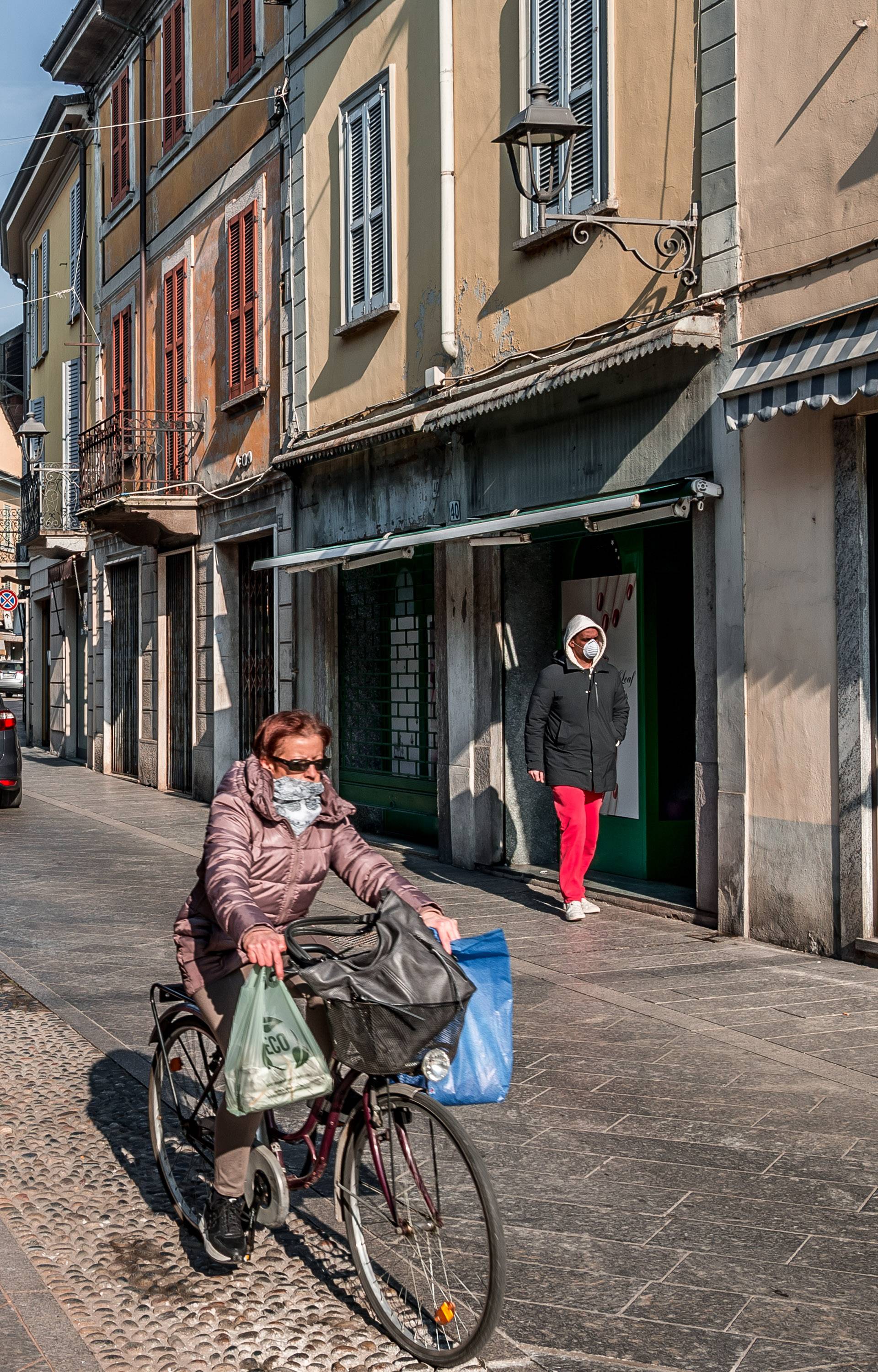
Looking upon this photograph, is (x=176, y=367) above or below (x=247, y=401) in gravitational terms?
above

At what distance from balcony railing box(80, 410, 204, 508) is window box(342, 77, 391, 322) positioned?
5.17m

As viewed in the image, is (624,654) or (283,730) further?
(624,654)

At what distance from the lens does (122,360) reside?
23.2 meters

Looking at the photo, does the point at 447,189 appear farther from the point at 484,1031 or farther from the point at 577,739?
the point at 484,1031

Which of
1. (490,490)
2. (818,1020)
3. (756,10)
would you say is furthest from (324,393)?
(818,1020)

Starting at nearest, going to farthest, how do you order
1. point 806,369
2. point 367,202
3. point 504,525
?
1. point 806,369
2. point 504,525
3. point 367,202

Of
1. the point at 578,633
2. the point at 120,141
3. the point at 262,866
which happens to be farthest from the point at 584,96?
the point at 120,141

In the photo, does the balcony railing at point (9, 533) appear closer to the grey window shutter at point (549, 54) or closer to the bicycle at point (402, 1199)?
the grey window shutter at point (549, 54)

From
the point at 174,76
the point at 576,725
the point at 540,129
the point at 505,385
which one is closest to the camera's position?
the point at 540,129

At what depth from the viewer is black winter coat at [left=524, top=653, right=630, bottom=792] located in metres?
9.65

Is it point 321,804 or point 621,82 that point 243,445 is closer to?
point 621,82

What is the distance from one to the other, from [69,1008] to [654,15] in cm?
714

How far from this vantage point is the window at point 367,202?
13719 millimetres

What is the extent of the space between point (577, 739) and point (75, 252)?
810 inches
